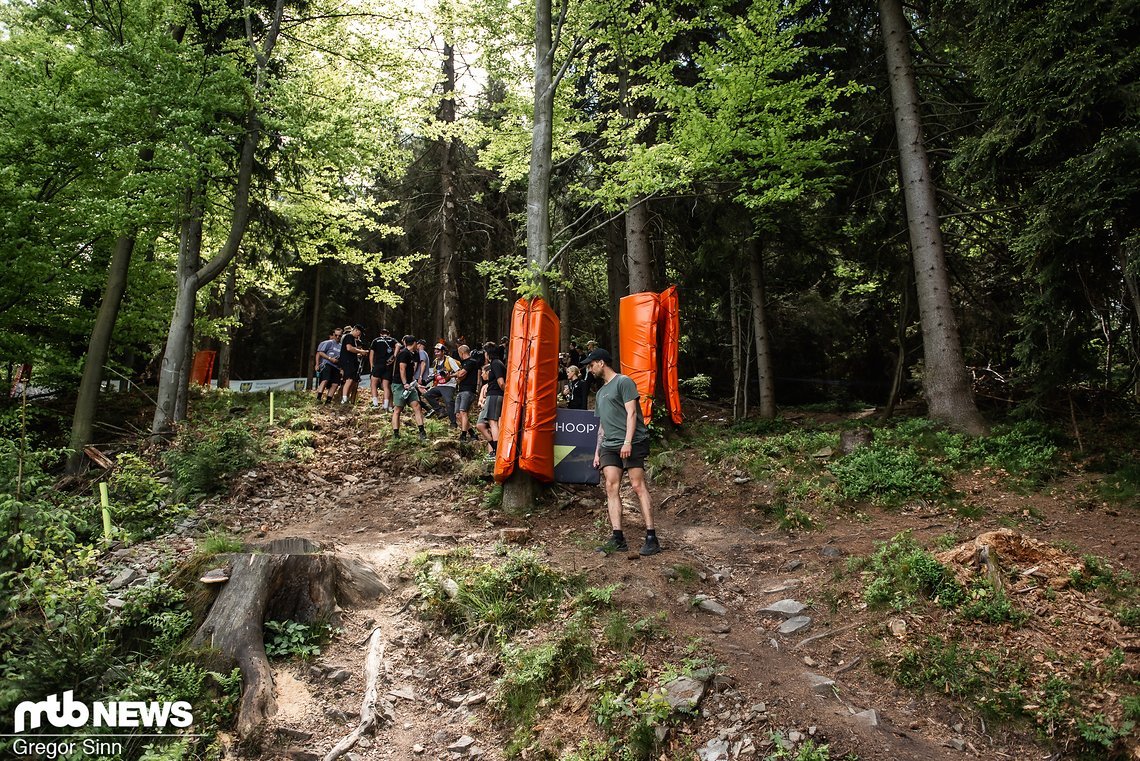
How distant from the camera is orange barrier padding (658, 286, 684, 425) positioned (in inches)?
428

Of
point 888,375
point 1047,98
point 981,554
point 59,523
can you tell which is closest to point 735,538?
point 981,554

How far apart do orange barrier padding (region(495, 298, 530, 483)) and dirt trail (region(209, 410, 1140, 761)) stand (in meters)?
0.76

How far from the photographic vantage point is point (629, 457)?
20.4 ft

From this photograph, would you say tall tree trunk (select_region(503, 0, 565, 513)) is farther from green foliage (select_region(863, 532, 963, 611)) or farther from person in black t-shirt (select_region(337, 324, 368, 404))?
person in black t-shirt (select_region(337, 324, 368, 404))

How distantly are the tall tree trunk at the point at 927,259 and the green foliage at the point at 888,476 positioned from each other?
1390mm

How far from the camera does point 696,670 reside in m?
4.09

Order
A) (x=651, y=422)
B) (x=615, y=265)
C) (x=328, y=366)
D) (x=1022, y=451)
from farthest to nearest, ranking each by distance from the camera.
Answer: (x=615, y=265)
(x=328, y=366)
(x=651, y=422)
(x=1022, y=451)

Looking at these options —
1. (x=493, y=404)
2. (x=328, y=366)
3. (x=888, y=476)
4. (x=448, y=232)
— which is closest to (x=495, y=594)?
(x=493, y=404)

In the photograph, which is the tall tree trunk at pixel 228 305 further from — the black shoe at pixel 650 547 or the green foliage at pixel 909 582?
the green foliage at pixel 909 582

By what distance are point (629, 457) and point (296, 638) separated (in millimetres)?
3474

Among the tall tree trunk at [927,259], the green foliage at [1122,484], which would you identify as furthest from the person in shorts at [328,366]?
the green foliage at [1122,484]

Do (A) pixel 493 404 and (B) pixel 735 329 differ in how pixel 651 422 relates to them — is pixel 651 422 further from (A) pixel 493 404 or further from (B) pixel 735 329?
(B) pixel 735 329

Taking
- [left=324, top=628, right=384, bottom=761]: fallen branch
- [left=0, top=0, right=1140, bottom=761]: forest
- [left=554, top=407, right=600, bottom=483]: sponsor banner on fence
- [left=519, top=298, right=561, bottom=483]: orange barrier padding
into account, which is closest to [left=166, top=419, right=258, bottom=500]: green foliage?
[left=0, top=0, right=1140, bottom=761]: forest

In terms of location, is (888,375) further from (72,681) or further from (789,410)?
(72,681)
